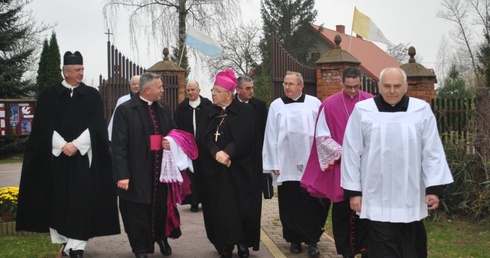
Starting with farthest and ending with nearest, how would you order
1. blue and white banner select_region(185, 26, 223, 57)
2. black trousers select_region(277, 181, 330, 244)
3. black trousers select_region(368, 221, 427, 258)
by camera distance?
blue and white banner select_region(185, 26, 223, 57) → black trousers select_region(277, 181, 330, 244) → black trousers select_region(368, 221, 427, 258)

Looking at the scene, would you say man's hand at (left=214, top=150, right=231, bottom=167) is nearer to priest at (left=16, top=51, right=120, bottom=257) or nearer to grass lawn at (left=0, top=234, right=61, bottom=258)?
priest at (left=16, top=51, right=120, bottom=257)

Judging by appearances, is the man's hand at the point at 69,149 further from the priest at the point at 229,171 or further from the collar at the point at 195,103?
the collar at the point at 195,103

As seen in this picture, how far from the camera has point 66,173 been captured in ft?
22.0

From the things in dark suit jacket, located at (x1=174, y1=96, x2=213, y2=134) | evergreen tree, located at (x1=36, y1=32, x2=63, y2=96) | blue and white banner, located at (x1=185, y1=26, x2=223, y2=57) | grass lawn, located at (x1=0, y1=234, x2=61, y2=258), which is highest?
evergreen tree, located at (x1=36, y1=32, x2=63, y2=96)

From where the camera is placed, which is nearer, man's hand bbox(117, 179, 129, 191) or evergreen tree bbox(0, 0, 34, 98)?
man's hand bbox(117, 179, 129, 191)

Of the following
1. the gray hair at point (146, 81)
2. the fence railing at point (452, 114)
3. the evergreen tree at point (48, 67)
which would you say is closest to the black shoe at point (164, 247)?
the gray hair at point (146, 81)

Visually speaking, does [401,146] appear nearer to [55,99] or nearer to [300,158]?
[300,158]

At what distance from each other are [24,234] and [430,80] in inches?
354

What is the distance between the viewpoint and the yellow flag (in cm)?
1232

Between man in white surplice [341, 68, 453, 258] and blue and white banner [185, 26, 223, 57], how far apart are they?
Answer: 8726 mm

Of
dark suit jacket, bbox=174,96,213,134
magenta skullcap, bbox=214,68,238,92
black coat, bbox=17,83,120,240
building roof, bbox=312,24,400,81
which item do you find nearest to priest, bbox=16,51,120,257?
black coat, bbox=17,83,120,240

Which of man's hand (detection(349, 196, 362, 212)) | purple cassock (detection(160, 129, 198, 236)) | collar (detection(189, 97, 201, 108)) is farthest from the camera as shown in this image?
collar (detection(189, 97, 201, 108))

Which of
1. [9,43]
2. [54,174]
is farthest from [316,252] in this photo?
[9,43]

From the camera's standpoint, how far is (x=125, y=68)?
518 inches
